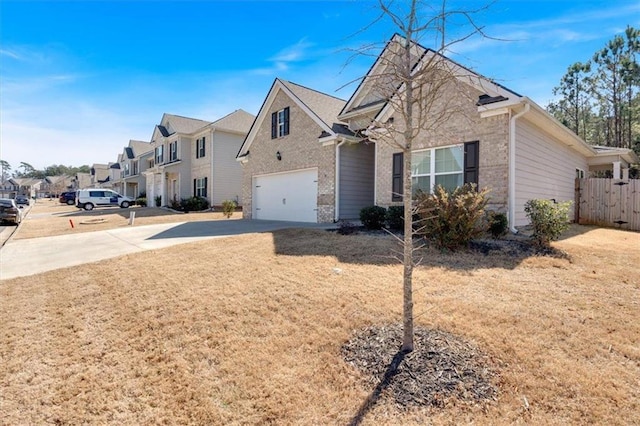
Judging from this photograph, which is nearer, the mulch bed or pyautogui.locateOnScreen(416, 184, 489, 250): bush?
the mulch bed

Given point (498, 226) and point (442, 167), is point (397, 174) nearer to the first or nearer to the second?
point (442, 167)

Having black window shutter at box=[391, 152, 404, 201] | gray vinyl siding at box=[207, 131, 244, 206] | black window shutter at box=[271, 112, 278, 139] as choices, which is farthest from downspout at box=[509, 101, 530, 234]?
gray vinyl siding at box=[207, 131, 244, 206]

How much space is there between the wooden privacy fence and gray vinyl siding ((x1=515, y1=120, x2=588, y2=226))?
1.93 feet

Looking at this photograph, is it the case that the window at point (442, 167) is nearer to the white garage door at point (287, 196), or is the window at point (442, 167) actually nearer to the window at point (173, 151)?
the white garage door at point (287, 196)

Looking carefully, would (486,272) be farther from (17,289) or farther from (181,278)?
(17,289)

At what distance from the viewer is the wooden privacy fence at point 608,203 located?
13000mm

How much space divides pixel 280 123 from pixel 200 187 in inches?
500

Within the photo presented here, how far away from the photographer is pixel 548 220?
7297mm

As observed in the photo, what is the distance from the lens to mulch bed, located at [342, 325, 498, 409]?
2727 mm

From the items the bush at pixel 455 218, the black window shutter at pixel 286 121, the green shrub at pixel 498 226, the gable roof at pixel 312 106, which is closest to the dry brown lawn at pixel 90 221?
the gable roof at pixel 312 106

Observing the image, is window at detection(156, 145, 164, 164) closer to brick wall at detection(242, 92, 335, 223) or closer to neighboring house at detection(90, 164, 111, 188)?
brick wall at detection(242, 92, 335, 223)

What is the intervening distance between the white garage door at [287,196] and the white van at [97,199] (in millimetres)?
22169

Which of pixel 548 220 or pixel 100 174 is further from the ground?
pixel 100 174

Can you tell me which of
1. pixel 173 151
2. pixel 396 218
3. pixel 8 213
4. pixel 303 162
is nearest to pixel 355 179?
pixel 303 162
